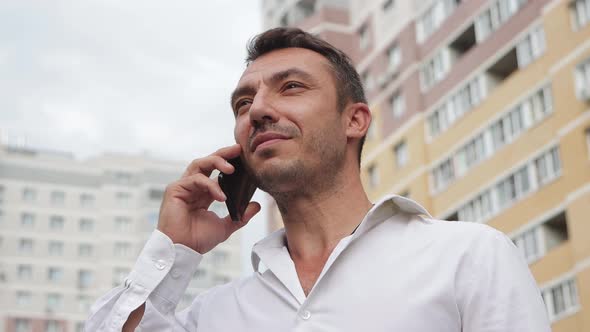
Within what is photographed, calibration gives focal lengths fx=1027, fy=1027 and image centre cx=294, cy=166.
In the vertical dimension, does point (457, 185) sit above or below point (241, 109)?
below

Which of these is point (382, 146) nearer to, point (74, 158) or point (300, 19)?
point (300, 19)

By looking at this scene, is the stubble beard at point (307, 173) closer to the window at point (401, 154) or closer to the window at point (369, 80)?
the window at point (401, 154)

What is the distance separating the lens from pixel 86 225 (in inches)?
2726

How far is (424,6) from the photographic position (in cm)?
3912

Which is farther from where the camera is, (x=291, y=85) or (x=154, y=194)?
(x=154, y=194)

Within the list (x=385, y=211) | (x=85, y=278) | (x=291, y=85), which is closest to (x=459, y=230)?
(x=385, y=211)

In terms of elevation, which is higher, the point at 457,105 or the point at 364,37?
the point at 457,105

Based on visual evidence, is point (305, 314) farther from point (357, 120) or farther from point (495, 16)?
point (495, 16)

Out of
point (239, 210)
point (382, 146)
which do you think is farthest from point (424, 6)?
point (239, 210)

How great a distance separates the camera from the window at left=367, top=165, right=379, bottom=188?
41250mm

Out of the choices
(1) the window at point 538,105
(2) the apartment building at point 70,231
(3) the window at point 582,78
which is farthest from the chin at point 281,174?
(2) the apartment building at point 70,231

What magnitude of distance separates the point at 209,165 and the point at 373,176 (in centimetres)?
3799

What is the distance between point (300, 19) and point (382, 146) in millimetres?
8601

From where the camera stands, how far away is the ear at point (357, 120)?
3.90 m
